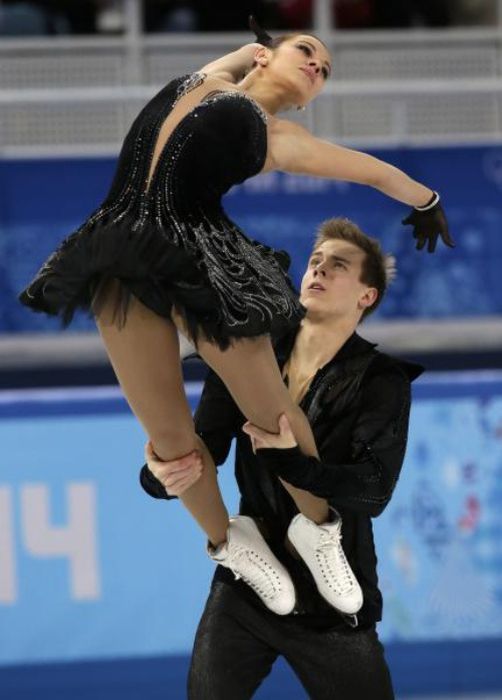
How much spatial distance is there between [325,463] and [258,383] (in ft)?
1.01

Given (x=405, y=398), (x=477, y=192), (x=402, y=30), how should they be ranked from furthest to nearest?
(x=402, y=30), (x=477, y=192), (x=405, y=398)

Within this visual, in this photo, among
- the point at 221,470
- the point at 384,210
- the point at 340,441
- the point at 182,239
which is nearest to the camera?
the point at 182,239

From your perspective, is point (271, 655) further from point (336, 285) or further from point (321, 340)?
point (336, 285)

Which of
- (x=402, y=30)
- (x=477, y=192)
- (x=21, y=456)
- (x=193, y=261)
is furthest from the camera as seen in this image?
(x=402, y=30)

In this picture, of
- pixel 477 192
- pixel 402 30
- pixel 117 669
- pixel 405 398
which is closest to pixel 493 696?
pixel 117 669

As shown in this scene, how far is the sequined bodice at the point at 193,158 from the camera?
2.54 meters

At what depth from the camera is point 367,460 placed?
9.32 feet

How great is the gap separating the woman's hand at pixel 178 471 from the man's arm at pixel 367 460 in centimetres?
14

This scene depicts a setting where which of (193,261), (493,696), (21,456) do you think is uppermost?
(193,261)

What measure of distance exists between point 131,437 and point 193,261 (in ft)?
6.64

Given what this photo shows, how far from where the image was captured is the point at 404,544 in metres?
4.50

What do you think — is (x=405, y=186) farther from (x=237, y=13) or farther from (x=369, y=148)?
(x=237, y=13)

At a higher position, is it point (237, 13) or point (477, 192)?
point (237, 13)

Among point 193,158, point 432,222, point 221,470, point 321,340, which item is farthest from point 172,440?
point 221,470
